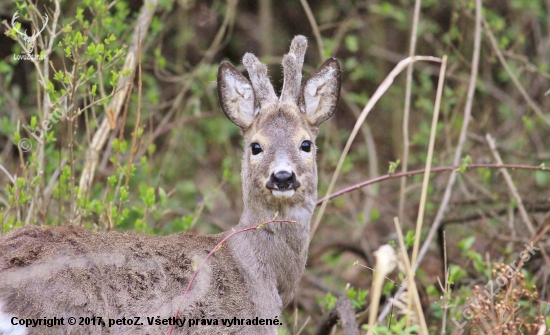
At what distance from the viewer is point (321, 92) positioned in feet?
18.6

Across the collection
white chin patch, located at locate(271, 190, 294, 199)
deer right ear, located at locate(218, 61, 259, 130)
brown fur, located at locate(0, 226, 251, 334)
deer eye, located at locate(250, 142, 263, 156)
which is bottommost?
brown fur, located at locate(0, 226, 251, 334)

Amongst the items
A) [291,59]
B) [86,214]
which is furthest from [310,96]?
[86,214]

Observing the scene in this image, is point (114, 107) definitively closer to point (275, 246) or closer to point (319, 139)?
point (275, 246)

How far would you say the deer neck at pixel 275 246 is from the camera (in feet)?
17.1

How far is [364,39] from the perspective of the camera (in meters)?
12.3

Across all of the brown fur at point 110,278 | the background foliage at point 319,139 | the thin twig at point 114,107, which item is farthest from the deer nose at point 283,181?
the thin twig at point 114,107

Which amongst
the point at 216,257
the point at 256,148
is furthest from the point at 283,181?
the point at 216,257

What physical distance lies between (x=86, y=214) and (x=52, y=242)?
4.75 feet

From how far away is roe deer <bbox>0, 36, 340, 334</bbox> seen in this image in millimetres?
4293

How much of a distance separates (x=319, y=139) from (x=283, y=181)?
5353mm

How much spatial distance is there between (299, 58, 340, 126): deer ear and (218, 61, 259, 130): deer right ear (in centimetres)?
38

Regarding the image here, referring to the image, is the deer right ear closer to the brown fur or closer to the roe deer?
the roe deer

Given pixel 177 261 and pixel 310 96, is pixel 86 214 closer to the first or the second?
pixel 177 261

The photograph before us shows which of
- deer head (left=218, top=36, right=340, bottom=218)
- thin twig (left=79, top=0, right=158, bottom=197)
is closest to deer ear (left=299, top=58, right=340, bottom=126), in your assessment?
deer head (left=218, top=36, right=340, bottom=218)
